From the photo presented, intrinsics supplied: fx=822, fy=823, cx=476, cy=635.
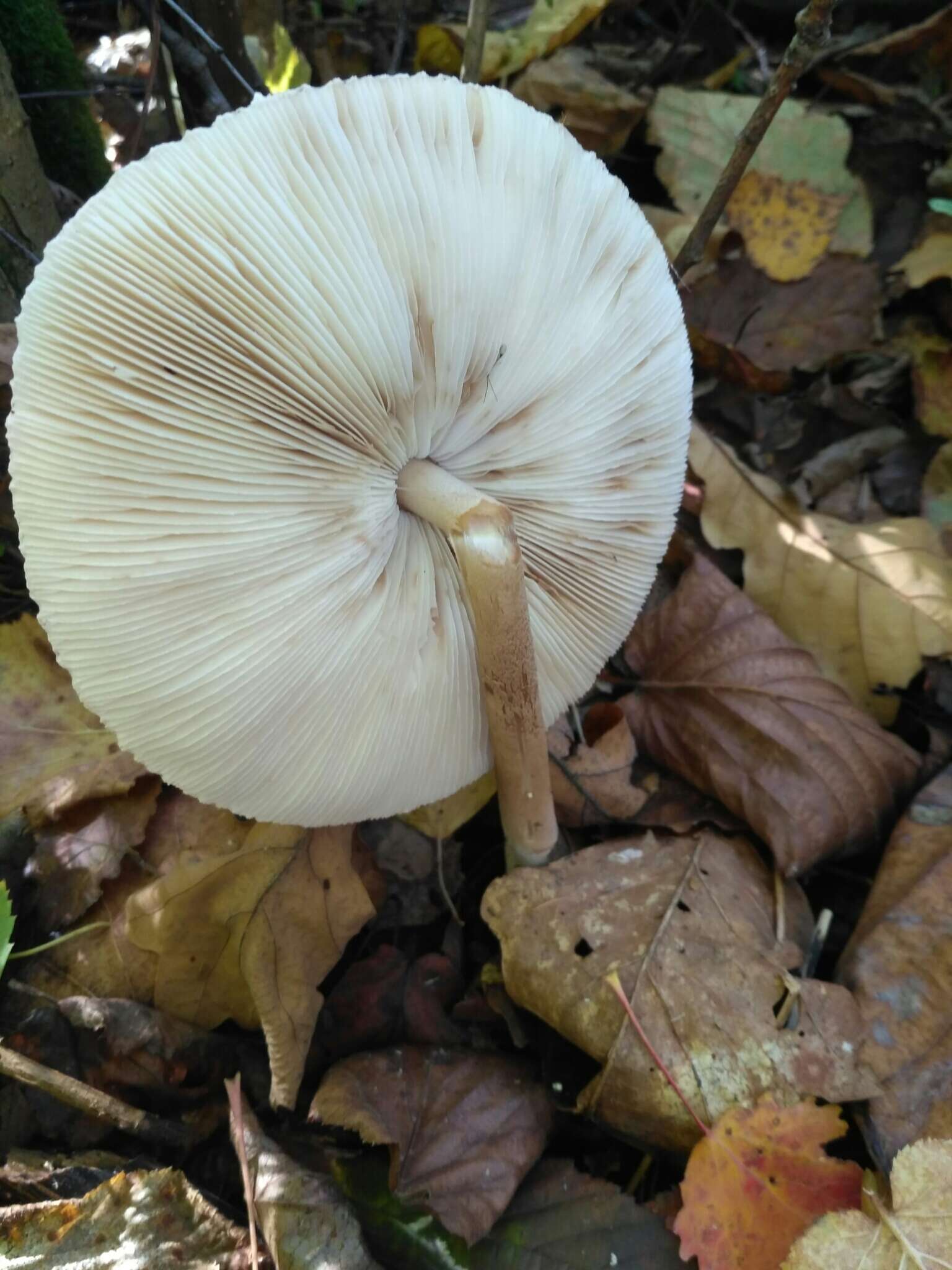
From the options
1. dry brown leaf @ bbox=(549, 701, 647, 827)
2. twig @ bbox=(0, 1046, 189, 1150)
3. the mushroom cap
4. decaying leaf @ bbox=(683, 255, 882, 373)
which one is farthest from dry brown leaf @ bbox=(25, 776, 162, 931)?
decaying leaf @ bbox=(683, 255, 882, 373)

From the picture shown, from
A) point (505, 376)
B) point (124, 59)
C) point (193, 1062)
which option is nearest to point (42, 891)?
point (193, 1062)

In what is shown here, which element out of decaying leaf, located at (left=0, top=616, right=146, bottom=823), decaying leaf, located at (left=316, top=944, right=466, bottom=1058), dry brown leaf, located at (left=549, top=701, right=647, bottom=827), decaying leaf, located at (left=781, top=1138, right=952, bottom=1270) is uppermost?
decaying leaf, located at (left=0, top=616, right=146, bottom=823)

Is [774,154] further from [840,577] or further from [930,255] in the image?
[840,577]

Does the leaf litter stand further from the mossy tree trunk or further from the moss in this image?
the moss

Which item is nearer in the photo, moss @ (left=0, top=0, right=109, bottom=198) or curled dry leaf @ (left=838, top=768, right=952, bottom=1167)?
curled dry leaf @ (left=838, top=768, right=952, bottom=1167)

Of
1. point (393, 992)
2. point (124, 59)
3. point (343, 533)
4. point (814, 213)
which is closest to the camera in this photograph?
point (343, 533)

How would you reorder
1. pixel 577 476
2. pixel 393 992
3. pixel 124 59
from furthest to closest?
pixel 124 59 < pixel 393 992 < pixel 577 476

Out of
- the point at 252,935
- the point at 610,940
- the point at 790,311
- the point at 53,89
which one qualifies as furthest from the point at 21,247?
the point at 790,311

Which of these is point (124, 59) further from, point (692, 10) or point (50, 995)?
point (50, 995)
